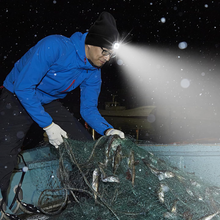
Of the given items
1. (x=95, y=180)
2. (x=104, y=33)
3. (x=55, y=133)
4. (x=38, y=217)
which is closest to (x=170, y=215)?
(x=95, y=180)

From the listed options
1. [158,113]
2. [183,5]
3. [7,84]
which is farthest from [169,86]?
[7,84]

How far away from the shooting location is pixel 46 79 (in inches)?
84.6

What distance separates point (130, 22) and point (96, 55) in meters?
5.66

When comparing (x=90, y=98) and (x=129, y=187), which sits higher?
(x=90, y=98)

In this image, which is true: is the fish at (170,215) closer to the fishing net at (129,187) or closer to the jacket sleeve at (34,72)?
the fishing net at (129,187)

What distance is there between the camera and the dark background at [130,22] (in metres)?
6.05

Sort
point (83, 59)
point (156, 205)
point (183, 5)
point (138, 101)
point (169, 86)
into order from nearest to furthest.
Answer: point (156, 205) → point (83, 59) → point (183, 5) → point (169, 86) → point (138, 101)

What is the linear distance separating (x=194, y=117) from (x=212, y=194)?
15.9 ft

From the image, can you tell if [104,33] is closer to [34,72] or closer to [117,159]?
[34,72]

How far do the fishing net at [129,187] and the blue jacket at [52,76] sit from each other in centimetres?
57

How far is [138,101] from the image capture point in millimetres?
8141

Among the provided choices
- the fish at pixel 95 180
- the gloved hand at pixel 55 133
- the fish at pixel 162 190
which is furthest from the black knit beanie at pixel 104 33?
the fish at pixel 162 190

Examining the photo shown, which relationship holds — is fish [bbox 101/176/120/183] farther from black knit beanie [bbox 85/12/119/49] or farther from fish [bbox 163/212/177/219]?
black knit beanie [bbox 85/12/119/49]

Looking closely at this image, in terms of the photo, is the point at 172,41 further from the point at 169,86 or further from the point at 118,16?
the point at 118,16
